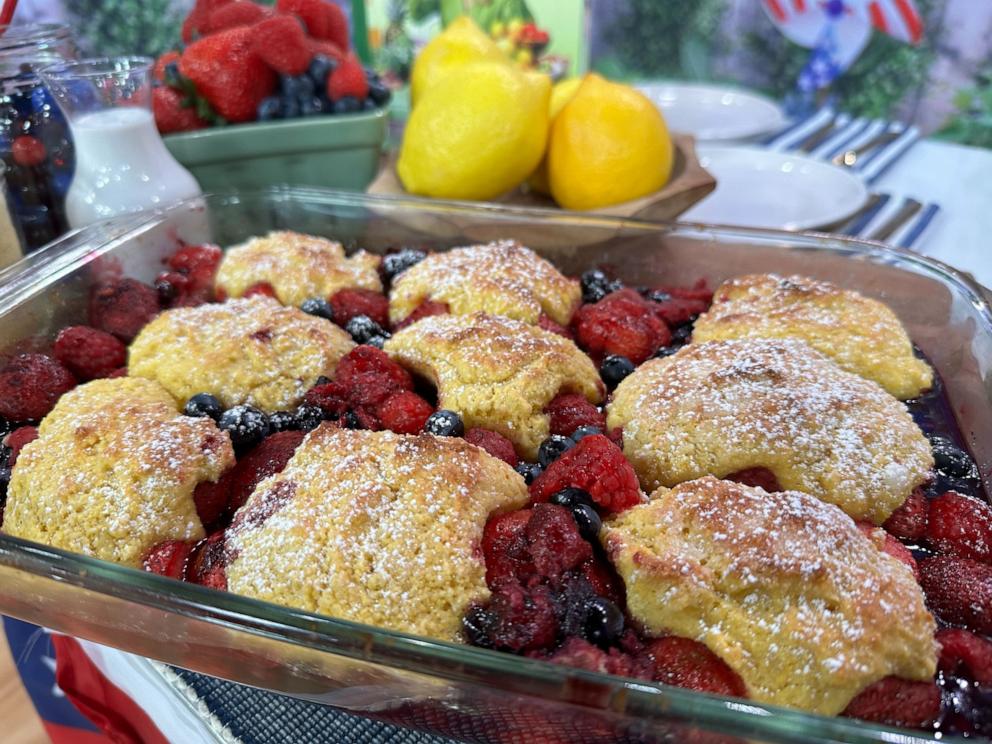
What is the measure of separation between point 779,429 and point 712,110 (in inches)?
105

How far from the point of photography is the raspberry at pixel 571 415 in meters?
1.46

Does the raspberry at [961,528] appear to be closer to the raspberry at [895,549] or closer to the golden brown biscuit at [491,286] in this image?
the raspberry at [895,549]

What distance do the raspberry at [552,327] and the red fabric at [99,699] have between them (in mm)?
1078

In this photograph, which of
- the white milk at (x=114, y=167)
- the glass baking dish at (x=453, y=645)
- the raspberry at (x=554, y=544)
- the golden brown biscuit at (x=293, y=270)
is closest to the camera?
the glass baking dish at (x=453, y=645)

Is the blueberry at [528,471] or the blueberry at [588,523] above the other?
the blueberry at [588,523]

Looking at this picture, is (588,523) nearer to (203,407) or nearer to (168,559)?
(168,559)

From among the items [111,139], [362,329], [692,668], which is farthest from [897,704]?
[111,139]

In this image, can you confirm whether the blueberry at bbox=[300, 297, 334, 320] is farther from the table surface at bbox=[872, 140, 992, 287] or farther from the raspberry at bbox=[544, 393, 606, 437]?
the table surface at bbox=[872, 140, 992, 287]

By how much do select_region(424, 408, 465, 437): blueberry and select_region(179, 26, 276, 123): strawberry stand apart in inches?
55.7

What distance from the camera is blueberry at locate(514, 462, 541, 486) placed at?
1323 millimetres

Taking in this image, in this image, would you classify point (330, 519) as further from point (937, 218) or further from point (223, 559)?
point (937, 218)

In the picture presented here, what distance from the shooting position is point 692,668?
1.03 metres

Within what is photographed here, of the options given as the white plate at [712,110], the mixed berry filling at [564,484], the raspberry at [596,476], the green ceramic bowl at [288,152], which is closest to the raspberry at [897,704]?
the mixed berry filling at [564,484]

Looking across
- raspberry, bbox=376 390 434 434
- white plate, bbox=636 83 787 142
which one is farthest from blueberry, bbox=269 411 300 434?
white plate, bbox=636 83 787 142
